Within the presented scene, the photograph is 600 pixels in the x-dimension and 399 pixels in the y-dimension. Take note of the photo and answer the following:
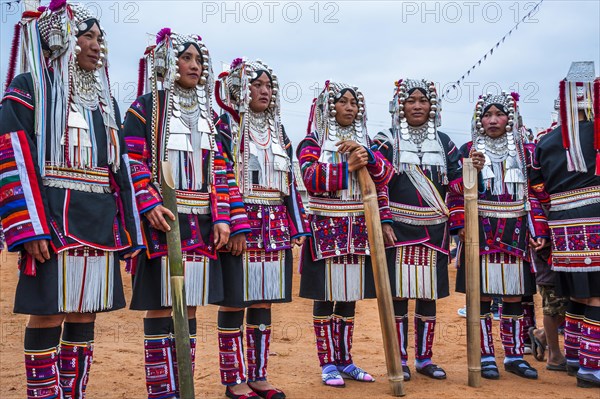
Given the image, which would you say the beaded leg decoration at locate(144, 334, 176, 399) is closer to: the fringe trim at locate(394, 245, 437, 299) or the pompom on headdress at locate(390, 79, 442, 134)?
the fringe trim at locate(394, 245, 437, 299)

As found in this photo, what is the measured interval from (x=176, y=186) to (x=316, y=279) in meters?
1.56

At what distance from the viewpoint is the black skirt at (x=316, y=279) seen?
205 inches

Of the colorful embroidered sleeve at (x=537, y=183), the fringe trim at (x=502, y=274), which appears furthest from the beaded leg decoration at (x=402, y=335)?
the colorful embroidered sleeve at (x=537, y=183)

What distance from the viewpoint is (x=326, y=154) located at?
5328mm

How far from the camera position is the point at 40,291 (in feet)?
11.3

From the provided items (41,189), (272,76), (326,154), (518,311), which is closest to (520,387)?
(518,311)

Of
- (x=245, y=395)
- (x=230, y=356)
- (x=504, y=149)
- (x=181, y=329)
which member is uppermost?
(x=504, y=149)

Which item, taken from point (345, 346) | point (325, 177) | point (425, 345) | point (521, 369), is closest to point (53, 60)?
point (325, 177)

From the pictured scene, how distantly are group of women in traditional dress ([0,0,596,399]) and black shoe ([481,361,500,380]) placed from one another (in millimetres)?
14

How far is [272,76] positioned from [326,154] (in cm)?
79

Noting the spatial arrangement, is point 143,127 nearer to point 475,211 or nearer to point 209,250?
point 209,250

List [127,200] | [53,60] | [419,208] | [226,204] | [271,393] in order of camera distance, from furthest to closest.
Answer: [419,208]
[271,393]
[226,204]
[127,200]
[53,60]

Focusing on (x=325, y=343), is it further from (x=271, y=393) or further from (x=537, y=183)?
(x=537, y=183)

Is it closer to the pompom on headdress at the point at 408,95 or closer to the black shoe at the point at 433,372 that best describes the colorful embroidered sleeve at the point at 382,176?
the pompom on headdress at the point at 408,95
